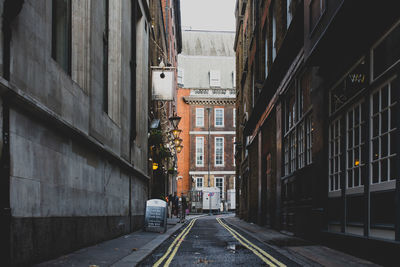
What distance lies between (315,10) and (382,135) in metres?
4.83

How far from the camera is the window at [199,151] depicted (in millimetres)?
60656

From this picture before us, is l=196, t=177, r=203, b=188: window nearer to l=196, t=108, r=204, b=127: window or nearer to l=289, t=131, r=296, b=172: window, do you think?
l=196, t=108, r=204, b=127: window

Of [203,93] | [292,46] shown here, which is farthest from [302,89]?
[203,93]

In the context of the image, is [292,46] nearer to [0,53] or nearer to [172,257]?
[172,257]

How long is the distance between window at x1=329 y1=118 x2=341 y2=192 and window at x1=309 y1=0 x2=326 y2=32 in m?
Result: 2.57

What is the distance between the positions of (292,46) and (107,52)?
19.1 ft

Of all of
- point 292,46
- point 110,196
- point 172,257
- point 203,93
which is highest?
point 203,93

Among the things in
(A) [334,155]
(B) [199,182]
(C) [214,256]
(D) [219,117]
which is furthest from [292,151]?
(D) [219,117]

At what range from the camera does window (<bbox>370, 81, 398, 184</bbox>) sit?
23.3ft

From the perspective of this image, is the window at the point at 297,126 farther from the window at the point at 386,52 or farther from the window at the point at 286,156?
the window at the point at 386,52

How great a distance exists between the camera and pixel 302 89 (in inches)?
539

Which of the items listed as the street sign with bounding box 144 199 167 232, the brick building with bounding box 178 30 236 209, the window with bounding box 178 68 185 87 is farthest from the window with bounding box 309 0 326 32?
the window with bounding box 178 68 185 87

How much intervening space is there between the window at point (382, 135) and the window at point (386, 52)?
1.10 feet

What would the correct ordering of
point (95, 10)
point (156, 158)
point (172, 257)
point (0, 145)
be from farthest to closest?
point (156, 158), point (95, 10), point (172, 257), point (0, 145)
